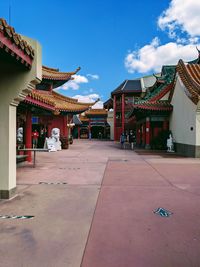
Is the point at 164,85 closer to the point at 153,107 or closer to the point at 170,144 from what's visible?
the point at 153,107

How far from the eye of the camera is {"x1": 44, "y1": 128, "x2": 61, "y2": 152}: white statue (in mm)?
16594

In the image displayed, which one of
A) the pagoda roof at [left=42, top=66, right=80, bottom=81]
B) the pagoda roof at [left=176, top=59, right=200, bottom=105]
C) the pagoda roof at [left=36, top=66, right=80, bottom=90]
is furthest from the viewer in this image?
the pagoda roof at [left=36, top=66, right=80, bottom=90]

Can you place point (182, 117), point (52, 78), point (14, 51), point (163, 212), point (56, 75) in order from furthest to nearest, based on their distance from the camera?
1. point (56, 75)
2. point (52, 78)
3. point (182, 117)
4. point (163, 212)
5. point (14, 51)

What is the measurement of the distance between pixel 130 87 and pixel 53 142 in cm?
1977

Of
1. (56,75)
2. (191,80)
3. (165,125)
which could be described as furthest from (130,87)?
(191,80)

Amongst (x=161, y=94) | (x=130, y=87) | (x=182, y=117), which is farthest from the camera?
(x=130, y=87)

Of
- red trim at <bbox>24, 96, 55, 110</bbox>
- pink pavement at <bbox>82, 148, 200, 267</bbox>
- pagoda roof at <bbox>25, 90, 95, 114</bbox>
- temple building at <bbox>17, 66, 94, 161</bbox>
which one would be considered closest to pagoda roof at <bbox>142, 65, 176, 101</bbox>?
pagoda roof at <bbox>25, 90, 95, 114</bbox>

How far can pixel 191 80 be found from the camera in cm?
1255

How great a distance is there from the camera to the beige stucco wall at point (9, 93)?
4633 millimetres

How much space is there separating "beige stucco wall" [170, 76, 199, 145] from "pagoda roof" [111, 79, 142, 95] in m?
15.3

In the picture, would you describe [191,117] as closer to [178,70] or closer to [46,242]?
[178,70]

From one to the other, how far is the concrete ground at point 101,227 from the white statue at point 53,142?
10796mm

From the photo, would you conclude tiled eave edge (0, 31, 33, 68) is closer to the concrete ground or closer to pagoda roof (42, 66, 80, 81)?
the concrete ground

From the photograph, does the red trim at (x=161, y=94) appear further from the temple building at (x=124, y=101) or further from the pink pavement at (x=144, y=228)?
the pink pavement at (x=144, y=228)
